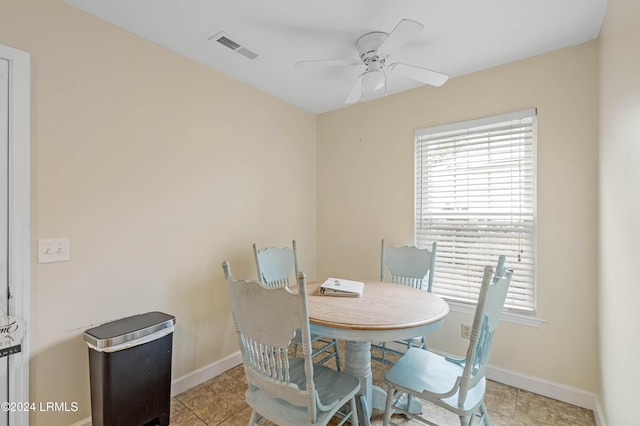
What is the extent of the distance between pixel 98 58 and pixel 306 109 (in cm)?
204

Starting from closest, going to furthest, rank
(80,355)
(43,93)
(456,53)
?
(43,93) < (80,355) < (456,53)

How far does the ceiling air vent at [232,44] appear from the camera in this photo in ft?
6.73

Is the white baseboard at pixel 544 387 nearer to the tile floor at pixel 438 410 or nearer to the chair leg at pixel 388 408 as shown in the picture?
the tile floor at pixel 438 410

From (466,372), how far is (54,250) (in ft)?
7.38

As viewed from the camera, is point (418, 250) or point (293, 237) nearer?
point (418, 250)

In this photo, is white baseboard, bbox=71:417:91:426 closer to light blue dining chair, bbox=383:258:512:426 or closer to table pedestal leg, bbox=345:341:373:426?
table pedestal leg, bbox=345:341:373:426

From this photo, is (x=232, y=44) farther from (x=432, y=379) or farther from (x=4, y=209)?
(x=432, y=379)

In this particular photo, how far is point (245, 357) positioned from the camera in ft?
4.74

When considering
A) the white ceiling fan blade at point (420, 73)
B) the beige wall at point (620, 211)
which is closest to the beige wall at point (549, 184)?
the beige wall at point (620, 211)

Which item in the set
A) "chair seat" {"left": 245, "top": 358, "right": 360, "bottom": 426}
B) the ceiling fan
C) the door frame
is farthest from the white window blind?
the door frame

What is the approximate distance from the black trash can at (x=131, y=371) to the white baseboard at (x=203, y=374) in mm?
378

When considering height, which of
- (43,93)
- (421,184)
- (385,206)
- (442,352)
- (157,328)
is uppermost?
(43,93)

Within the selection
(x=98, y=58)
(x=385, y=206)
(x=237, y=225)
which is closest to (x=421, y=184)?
(x=385, y=206)

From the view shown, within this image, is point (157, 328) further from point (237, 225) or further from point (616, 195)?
point (616, 195)
